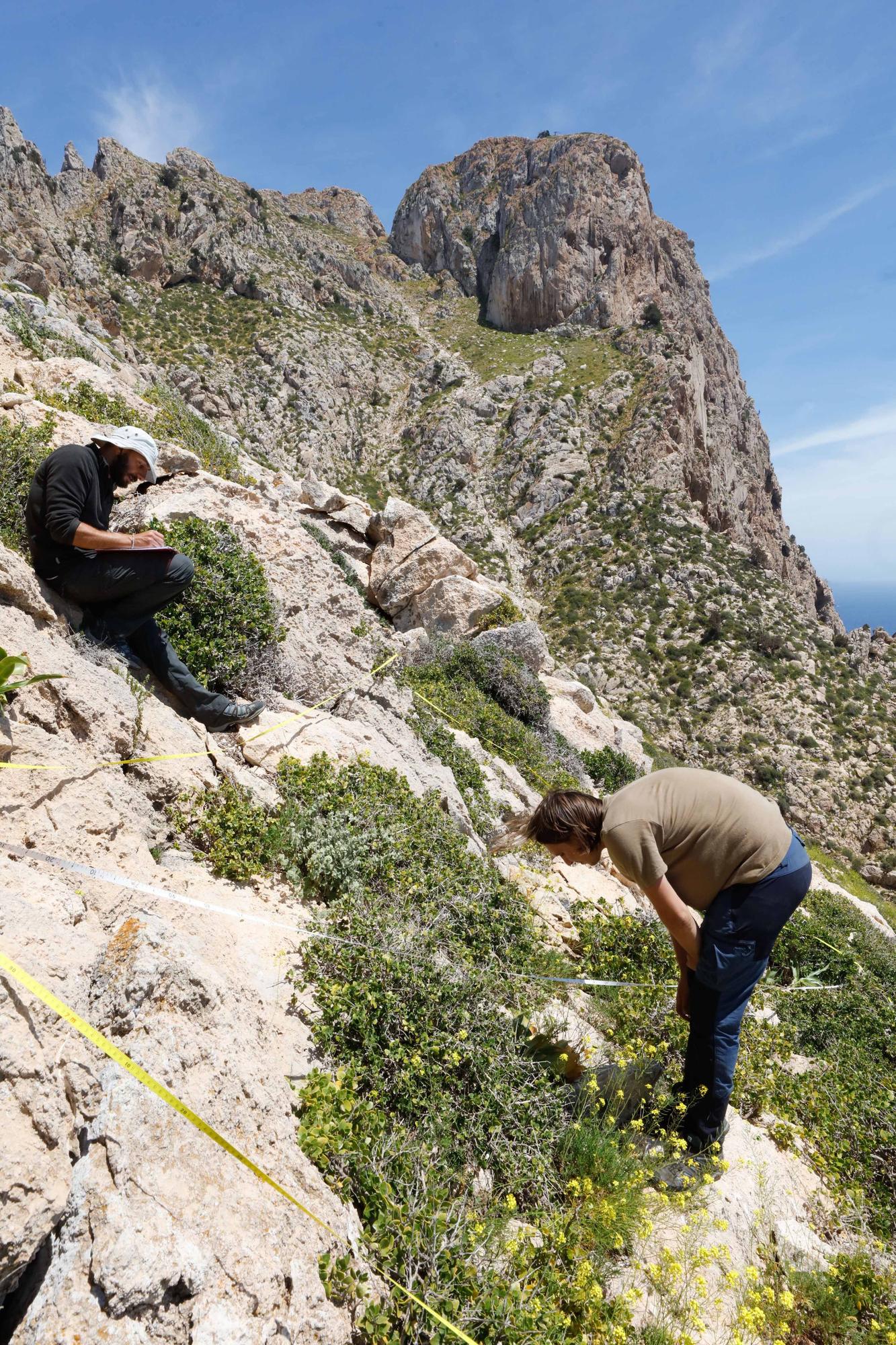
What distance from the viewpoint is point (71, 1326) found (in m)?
1.48

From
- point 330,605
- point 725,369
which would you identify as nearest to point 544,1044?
point 330,605

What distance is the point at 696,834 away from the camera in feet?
9.60

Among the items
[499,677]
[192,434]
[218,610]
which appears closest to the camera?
[218,610]

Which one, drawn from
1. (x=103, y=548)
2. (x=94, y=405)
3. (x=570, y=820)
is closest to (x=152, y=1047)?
(x=570, y=820)

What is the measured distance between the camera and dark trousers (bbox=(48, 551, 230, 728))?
13.5ft

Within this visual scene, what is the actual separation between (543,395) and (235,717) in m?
54.4

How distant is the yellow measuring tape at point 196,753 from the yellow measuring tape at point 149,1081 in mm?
1203

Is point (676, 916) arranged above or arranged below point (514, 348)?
below

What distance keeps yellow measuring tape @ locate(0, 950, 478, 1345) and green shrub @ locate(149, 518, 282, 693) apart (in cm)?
354

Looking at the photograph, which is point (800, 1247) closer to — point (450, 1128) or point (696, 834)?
point (450, 1128)

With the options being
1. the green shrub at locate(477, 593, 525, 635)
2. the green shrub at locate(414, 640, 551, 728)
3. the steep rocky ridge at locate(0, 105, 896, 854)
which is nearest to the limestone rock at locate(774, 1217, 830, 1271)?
the green shrub at locate(414, 640, 551, 728)

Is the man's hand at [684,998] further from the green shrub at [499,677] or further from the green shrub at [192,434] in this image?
the green shrub at [192,434]

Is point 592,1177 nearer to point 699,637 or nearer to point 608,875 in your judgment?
→ point 608,875

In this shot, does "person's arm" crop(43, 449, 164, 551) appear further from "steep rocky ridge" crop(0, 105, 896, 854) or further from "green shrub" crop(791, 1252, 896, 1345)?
"steep rocky ridge" crop(0, 105, 896, 854)
